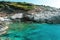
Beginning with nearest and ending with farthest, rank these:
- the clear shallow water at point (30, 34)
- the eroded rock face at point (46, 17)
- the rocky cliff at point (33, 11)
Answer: the clear shallow water at point (30, 34) → the eroded rock face at point (46, 17) → the rocky cliff at point (33, 11)

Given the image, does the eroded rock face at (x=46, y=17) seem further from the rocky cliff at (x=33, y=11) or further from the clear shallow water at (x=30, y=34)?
the clear shallow water at (x=30, y=34)

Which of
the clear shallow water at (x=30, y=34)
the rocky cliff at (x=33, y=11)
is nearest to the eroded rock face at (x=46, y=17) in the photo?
the rocky cliff at (x=33, y=11)

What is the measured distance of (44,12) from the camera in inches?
957

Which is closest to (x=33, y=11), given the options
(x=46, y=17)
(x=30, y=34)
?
(x=46, y=17)

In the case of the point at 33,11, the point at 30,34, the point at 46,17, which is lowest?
the point at 30,34

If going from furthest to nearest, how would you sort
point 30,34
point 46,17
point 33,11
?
point 33,11
point 46,17
point 30,34

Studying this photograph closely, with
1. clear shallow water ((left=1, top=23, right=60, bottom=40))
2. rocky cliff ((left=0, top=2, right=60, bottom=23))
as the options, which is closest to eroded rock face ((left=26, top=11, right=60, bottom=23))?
rocky cliff ((left=0, top=2, right=60, bottom=23))

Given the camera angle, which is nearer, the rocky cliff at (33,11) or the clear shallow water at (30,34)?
the clear shallow water at (30,34)

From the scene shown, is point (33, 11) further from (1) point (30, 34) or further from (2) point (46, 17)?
(1) point (30, 34)

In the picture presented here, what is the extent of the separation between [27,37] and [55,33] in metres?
2.93

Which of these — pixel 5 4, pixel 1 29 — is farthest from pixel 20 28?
pixel 5 4

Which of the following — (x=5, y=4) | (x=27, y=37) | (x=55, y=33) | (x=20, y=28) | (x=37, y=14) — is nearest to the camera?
(x=27, y=37)

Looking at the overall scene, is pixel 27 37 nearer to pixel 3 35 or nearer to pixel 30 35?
pixel 30 35

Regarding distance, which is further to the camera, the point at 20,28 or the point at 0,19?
the point at 0,19
